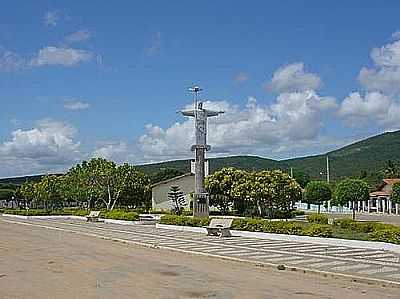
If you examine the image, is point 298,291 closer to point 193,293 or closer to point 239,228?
point 193,293

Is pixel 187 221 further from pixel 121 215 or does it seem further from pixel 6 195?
pixel 6 195

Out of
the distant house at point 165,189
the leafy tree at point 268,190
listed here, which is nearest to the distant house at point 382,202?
the distant house at point 165,189

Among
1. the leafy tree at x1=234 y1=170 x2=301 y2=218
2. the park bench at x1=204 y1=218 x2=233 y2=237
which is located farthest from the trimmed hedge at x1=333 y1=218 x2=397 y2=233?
the leafy tree at x1=234 y1=170 x2=301 y2=218

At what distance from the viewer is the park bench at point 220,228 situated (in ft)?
86.8

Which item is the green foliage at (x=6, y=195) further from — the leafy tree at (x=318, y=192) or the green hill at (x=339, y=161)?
the leafy tree at (x=318, y=192)

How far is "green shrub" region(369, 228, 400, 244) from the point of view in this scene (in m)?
20.2

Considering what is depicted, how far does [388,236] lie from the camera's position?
2053 centimetres

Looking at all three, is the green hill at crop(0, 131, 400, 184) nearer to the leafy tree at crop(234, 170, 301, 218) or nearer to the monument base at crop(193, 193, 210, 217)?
the leafy tree at crop(234, 170, 301, 218)

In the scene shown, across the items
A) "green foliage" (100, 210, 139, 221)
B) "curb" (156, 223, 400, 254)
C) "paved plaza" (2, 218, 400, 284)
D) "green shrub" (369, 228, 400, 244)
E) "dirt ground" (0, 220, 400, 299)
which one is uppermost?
"green foliage" (100, 210, 139, 221)

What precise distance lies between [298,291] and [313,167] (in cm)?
10993

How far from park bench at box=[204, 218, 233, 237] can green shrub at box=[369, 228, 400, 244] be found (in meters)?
6.86

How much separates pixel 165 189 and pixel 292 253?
145 ft

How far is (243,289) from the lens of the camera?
11883 mm

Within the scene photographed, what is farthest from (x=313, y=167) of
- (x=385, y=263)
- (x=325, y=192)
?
(x=385, y=263)
